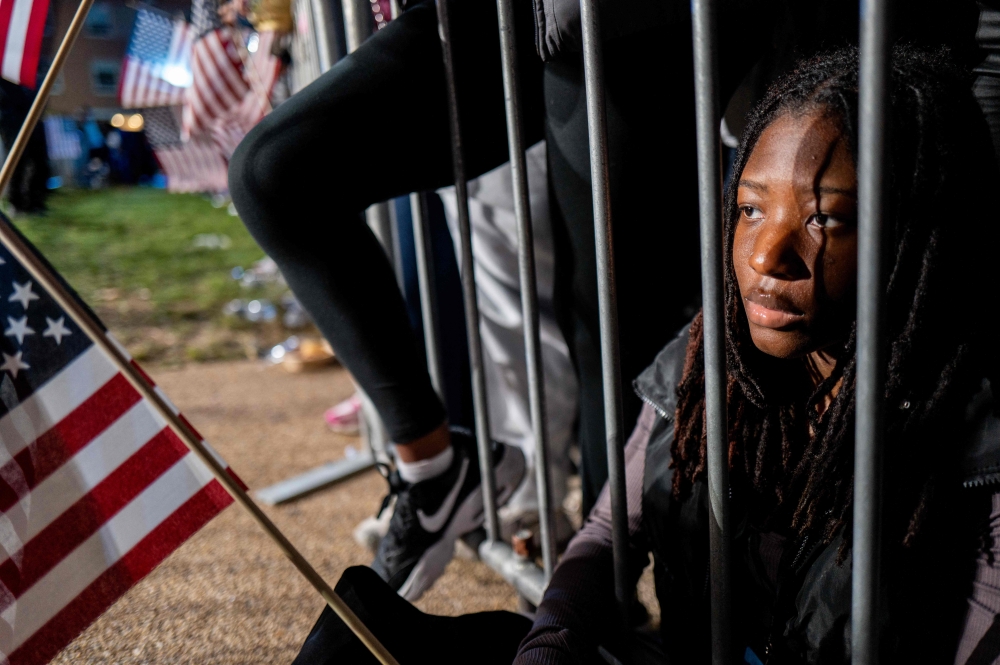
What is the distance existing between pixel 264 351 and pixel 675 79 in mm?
4583

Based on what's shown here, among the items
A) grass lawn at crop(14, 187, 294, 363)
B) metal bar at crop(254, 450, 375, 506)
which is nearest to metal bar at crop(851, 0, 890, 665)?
metal bar at crop(254, 450, 375, 506)

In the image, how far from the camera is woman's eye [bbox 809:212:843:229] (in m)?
1.04

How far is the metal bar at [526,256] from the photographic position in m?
1.44

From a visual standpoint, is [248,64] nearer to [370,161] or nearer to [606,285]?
[370,161]

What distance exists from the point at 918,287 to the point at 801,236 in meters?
0.15

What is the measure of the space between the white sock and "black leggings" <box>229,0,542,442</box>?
0.40ft

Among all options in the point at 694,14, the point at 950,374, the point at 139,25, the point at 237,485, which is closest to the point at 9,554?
the point at 237,485

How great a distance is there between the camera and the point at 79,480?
128cm

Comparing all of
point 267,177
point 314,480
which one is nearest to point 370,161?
point 267,177

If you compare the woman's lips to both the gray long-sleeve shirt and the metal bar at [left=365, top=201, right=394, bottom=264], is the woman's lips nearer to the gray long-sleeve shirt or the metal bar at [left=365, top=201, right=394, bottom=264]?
the gray long-sleeve shirt

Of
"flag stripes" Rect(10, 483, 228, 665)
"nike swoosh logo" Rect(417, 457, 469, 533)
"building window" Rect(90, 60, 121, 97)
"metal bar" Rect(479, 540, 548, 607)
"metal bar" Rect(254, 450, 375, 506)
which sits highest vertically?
"flag stripes" Rect(10, 483, 228, 665)

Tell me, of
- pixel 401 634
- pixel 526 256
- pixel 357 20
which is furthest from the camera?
pixel 357 20

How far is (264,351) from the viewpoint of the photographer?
5574 millimetres

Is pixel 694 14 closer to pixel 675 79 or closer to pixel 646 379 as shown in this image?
pixel 675 79
